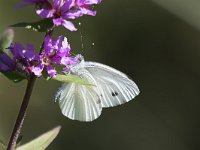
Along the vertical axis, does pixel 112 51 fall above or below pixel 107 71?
below

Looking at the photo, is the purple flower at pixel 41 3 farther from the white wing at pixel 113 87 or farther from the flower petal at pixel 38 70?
the white wing at pixel 113 87

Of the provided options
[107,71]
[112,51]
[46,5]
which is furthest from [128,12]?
[46,5]

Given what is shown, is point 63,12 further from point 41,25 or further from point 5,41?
point 5,41

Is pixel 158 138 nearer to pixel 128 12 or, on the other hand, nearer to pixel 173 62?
pixel 173 62

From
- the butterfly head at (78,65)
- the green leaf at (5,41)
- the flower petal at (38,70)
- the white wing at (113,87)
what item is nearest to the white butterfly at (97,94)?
the white wing at (113,87)

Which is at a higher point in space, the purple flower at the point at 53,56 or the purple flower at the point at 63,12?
the purple flower at the point at 63,12

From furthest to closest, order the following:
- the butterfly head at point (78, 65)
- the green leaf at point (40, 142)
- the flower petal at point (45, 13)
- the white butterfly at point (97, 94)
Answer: the white butterfly at point (97, 94) → the butterfly head at point (78, 65) → the green leaf at point (40, 142) → the flower petal at point (45, 13)

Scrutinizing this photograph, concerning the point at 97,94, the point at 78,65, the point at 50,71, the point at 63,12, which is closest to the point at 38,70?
the point at 50,71
